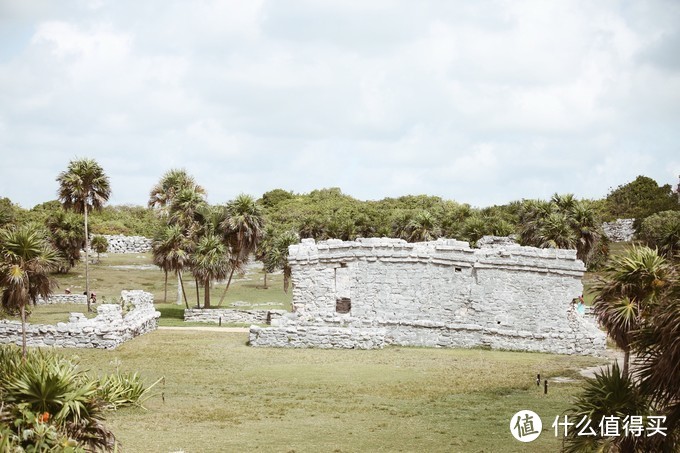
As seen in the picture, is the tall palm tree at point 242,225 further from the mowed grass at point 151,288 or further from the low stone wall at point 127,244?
the low stone wall at point 127,244

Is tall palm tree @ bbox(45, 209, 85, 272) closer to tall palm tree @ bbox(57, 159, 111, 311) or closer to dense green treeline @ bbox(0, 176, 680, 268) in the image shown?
dense green treeline @ bbox(0, 176, 680, 268)

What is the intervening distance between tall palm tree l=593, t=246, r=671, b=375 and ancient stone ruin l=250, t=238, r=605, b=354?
1251 centimetres

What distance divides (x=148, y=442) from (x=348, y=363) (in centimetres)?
1085

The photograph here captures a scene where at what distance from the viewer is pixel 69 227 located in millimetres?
51219

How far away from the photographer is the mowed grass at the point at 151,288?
3788 cm

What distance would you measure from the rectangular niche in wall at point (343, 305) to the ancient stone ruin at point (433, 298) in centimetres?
4

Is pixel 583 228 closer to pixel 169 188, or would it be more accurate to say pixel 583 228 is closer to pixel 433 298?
pixel 433 298

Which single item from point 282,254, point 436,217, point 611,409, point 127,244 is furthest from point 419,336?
point 127,244

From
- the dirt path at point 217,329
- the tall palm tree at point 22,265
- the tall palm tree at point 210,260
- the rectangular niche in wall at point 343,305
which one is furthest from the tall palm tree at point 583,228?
the tall palm tree at point 22,265

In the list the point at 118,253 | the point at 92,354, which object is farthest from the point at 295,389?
the point at 118,253

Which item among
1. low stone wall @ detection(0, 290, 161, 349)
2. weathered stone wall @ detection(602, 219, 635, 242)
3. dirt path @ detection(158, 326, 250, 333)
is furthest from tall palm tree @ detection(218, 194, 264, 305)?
weathered stone wall @ detection(602, 219, 635, 242)

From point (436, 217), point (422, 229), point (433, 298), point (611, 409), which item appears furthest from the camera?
point (436, 217)

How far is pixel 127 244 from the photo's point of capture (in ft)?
226

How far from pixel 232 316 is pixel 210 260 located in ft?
10.3
